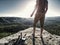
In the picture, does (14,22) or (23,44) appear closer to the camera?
(23,44)

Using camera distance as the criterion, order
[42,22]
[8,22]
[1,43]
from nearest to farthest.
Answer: [1,43], [42,22], [8,22]

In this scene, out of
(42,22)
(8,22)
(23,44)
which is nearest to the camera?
(23,44)

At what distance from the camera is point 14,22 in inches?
6117

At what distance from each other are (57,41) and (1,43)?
137 inches

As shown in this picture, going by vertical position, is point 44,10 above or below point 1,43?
above

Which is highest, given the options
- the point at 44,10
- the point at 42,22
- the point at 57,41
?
the point at 44,10

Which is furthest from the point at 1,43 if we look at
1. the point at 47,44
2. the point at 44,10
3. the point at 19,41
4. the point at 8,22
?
the point at 8,22

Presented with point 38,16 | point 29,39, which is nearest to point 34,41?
point 29,39

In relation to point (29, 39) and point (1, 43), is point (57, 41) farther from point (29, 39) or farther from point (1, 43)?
point (1, 43)

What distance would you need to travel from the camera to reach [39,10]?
7.79m

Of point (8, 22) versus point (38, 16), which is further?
point (8, 22)

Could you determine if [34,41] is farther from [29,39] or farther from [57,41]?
[57,41]

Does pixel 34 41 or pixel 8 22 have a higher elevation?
pixel 34 41

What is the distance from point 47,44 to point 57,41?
Answer: 98cm
